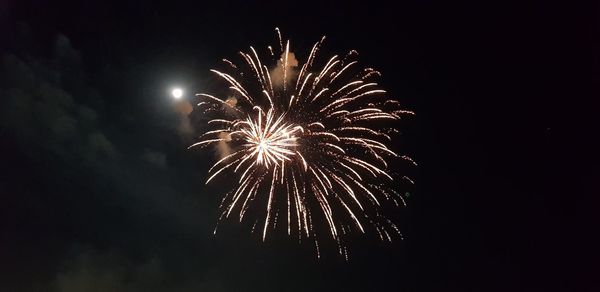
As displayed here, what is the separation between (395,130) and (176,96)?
8573 millimetres

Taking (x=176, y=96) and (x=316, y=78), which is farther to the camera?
(x=316, y=78)

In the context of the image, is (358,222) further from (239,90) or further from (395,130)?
(239,90)

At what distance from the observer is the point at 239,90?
22984 millimetres

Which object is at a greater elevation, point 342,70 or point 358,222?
point 342,70

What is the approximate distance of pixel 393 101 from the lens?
2234 cm

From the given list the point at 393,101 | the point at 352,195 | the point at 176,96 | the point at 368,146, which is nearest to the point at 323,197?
the point at 352,195

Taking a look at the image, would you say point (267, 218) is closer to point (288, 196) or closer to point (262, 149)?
point (288, 196)

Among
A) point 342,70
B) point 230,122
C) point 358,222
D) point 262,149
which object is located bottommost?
point 358,222

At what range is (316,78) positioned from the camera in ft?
74.2

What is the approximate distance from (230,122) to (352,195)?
5.62 metres

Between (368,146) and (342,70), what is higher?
(342,70)

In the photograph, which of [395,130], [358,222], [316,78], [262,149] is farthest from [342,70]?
[358,222]

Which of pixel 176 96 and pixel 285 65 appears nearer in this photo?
pixel 176 96

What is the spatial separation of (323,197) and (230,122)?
4749 millimetres
